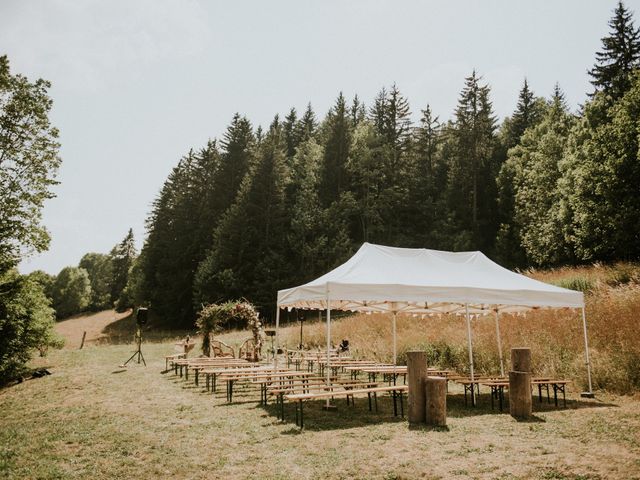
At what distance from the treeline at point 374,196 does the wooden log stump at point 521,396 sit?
20.1 meters

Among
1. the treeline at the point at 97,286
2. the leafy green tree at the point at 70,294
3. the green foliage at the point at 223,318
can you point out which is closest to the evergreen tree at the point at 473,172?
the green foliage at the point at 223,318

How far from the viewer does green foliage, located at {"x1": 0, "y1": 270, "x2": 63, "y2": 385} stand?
13242 mm

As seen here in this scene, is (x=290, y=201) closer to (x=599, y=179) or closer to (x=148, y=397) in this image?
(x=599, y=179)

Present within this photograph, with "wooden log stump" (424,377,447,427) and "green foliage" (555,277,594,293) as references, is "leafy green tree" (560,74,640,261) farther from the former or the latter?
"wooden log stump" (424,377,447,427)

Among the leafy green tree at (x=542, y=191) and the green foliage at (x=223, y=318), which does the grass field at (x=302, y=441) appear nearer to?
the green foliage at (x=223, y=318)

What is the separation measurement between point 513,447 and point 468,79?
41.1 m

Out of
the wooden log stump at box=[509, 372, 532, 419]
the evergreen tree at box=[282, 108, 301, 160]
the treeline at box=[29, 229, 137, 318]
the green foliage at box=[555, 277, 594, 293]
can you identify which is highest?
the evergreen tree at box=[282, 108, 301, 160]

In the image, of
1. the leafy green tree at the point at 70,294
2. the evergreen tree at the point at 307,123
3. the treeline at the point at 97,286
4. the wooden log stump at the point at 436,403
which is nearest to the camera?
the wooden log stump at the point at 436,403

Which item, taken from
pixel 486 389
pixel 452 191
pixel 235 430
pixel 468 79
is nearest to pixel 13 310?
pixel 235 430

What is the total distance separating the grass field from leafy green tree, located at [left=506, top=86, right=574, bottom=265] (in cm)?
2084

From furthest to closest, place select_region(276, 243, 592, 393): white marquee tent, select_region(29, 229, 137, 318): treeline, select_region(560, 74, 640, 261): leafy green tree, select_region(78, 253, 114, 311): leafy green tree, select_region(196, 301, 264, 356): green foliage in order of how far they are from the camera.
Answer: select_region(78, 253, 114, 311): leafy green tree, select_region(29, 229, 137, 318): treeline, select_region(560, 74, 640, 261): leafy green tree, select_region(196, 301, 264, 356): green foliage, select_region(276, 243, 592, 393): white marquee tent

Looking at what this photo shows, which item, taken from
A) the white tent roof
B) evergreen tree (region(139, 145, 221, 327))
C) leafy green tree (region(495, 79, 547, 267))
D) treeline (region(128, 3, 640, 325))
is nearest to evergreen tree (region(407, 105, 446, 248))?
treeline (region(128, 3, 640, 325))

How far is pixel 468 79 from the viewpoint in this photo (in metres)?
40.3

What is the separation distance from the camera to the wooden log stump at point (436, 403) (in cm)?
644
